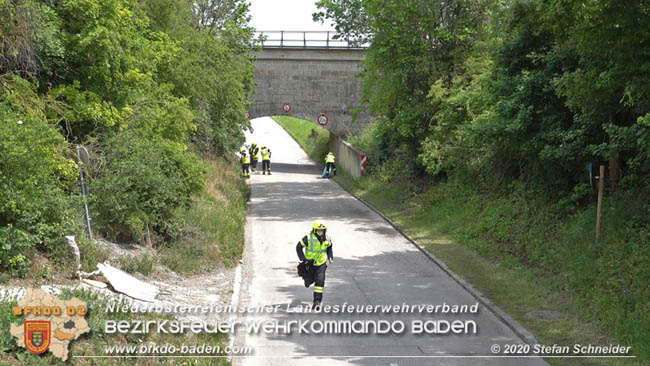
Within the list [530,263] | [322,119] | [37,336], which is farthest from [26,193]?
[322,119]

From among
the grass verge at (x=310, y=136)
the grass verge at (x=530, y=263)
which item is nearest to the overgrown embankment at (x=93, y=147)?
the grass verge at (x=530, y=263)

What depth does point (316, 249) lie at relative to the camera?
1235 cm

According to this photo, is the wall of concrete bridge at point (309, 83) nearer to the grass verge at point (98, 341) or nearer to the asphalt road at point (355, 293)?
the asphalt road at point (355, 293)

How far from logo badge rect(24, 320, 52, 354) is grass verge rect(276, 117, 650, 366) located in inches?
285

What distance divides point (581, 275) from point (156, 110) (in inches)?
481

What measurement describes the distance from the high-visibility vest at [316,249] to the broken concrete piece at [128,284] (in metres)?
2.98

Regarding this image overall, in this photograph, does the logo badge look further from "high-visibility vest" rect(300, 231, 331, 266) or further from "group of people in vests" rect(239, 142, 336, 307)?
"high-visibility vest" rect(300, 231, 331, 266)

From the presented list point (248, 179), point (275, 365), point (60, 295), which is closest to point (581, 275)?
point (275, 365)

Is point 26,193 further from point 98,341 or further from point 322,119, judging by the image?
point 322,119

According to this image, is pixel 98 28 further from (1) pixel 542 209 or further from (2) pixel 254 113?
(2) pixel 254 113

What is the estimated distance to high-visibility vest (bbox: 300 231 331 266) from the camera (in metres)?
12.3

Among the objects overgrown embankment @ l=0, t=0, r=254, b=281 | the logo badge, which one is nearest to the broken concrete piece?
overgrown embankment @ l=0, t=0, r=254, b=281

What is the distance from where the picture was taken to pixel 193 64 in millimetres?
25328

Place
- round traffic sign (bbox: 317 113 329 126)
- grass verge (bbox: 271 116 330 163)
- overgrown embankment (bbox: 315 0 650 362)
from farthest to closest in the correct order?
grass verge (bbox: 271 116 330 163)
round traffic sign (bbox: 317 113 329 126)
overgrown embankment (bbox: 315 0 650 362)
